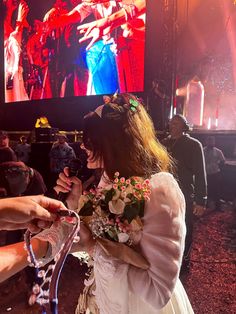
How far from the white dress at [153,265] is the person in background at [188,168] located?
2.80 metres

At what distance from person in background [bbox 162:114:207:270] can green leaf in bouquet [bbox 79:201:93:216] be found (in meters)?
2.85

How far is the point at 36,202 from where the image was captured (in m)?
1.14

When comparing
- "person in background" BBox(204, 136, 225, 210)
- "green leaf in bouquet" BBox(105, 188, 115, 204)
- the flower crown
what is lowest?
"person in background" BBox(204, 136, 225, 210)

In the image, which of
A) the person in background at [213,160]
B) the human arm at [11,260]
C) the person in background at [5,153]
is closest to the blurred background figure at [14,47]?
the person in background at [5,153]

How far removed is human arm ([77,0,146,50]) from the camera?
10.5m

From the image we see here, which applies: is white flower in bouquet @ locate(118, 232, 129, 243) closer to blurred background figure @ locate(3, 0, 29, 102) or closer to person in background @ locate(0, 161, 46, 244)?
person in background @ locate(0, 161, 46, 244)

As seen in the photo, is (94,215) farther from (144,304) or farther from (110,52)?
(110,52)

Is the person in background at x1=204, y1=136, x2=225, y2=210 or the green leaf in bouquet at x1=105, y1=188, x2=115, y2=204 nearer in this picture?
the green leaf in bouquet at x1=105, y1=188, x2=115, y2=204

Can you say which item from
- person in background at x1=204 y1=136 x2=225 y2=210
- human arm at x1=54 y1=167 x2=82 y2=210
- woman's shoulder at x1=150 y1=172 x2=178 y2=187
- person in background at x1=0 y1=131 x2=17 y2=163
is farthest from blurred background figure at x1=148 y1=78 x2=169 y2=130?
woman's shoulder at x1=150 y1=172 x2=178 y2=187

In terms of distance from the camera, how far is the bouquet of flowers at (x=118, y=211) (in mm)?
1382

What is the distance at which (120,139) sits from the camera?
1.61 meters

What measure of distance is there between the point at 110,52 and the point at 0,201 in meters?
11.0

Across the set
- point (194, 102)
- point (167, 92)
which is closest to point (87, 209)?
point (167, 92)

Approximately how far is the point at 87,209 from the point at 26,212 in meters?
0.44
